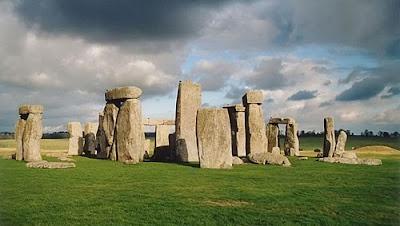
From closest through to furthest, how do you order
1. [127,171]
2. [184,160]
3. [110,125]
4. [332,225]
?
[332,225]
[127,171]
[184,160]
[110,125]

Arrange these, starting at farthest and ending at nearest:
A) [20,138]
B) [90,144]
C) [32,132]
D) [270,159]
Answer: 1. [90,144]
2. [20,138]
3. [32,132]
4. [270,159]

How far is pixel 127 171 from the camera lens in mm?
16797

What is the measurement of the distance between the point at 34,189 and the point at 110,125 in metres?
11.7

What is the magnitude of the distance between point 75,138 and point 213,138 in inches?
595

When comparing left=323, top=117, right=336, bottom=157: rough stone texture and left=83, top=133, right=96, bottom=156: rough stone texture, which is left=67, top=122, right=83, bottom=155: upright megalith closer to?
left=83, top=133, right=96, bottom=156: rough stone texture

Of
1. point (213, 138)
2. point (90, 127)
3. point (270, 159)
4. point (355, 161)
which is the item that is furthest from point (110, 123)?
point (355, 161)

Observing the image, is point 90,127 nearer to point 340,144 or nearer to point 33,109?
point 33,109

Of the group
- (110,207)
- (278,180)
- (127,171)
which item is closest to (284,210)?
(110,207)

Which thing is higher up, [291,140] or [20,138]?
[291,140]

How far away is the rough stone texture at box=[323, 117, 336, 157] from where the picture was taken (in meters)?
26.2

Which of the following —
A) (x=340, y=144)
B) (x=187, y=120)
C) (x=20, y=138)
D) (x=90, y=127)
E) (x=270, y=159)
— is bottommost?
(x=270, y=159)

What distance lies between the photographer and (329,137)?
26.4m

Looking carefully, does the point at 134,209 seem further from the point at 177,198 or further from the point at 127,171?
the point at 127,171

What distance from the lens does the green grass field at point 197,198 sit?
8758 mm
